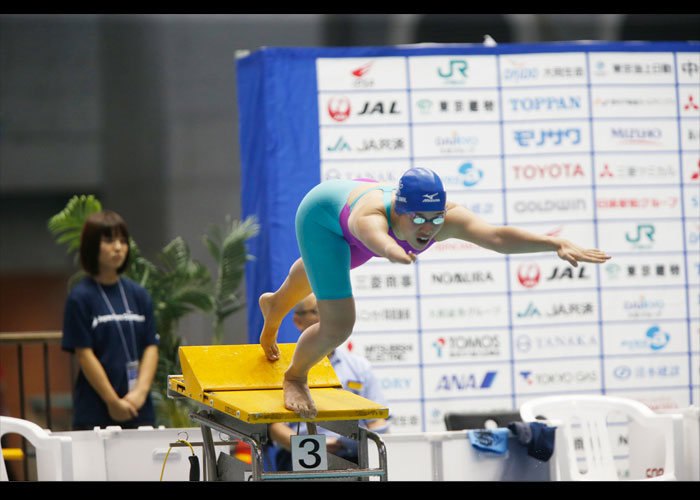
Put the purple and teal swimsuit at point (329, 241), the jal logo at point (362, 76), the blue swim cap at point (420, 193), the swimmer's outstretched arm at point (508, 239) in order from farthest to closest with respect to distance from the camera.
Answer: the jal logo at point (362, 76) → the purple and teal swimsuit at point (329, 241) → the swimmer's outstretched arm at point (508, 239) → the blue swim cap at point (420, 193)

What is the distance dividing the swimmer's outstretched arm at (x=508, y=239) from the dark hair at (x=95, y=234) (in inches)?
83.8

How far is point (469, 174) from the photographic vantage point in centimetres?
598

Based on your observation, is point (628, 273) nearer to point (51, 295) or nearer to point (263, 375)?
point (263, 375)

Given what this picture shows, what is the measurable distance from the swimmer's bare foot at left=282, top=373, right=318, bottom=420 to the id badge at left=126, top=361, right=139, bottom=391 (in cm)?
155

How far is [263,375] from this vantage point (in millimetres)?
4109

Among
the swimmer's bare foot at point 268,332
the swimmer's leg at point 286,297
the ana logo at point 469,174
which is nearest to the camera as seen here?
the swimmer's leg at point 286,297

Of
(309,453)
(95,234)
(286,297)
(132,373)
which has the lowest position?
(309,453)

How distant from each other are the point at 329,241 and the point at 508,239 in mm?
638

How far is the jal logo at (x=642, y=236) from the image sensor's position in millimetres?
6086

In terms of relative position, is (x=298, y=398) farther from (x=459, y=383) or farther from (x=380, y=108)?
(x=380, y=108)

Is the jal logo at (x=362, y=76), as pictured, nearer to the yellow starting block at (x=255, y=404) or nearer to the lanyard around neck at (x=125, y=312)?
the lanyard around neck at (x=125, y=312)

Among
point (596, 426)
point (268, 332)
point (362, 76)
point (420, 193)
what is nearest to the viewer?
point (420, 193)

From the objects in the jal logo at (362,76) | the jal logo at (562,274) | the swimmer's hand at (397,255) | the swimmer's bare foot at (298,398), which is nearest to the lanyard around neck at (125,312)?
the swimmer's bare foot at (298,398)

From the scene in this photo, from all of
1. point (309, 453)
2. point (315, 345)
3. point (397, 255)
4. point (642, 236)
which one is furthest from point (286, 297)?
point (642, 236)
